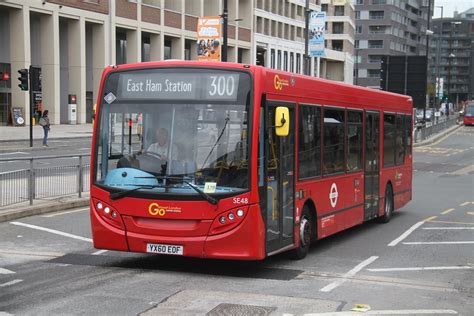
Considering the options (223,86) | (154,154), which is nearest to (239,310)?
(154,154)

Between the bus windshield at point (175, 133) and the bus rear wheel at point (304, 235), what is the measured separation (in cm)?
191

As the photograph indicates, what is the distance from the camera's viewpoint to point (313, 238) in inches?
408

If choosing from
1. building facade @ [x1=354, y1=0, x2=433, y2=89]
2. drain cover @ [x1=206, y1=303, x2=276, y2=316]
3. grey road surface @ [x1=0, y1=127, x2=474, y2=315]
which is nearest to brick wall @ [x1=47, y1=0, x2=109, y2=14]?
grey road surface @ [x1=0, y1=127, x2=474, y2=315]

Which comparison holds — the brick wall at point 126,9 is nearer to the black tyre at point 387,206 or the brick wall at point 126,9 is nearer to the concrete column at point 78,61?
the concrete column at point 78,61

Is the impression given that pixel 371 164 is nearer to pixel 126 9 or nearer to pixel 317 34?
pixel 317 34

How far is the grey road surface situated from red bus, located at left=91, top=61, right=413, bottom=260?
464 millimetres

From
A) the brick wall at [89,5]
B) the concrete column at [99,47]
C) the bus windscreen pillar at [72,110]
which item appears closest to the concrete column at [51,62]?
the brick wall at [89,5]

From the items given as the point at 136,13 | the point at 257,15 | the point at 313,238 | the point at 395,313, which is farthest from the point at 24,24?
the point at 395,313

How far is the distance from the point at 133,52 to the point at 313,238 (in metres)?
52.6

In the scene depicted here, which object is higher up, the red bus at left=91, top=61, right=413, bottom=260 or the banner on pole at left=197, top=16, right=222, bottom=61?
the banner on pole at left=197, top=16, right=222, bottom=61

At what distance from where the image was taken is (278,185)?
8.90 meters

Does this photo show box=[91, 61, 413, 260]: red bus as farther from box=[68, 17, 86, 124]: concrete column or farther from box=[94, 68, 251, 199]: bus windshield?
box=[68, 17, 86, 124]: concrete column

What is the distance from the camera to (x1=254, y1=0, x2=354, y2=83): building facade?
272ft

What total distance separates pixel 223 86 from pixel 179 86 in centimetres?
57
